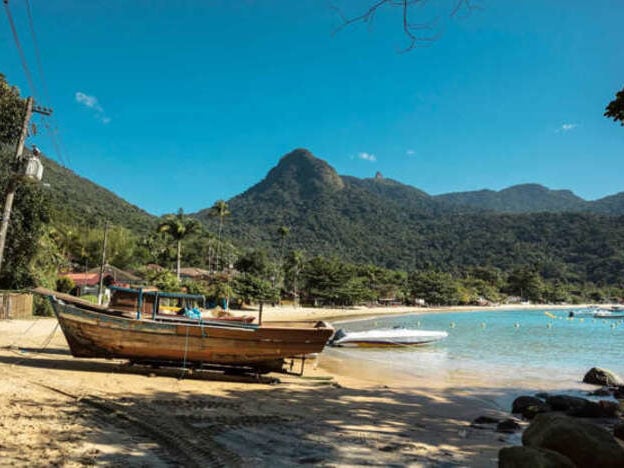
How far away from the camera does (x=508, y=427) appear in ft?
27.4

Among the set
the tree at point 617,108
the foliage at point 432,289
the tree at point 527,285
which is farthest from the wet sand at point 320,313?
the tree at point 527,285

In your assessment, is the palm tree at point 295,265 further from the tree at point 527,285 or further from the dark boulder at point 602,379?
the tree at point 527,285

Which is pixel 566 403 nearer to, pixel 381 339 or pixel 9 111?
pixel 381 339

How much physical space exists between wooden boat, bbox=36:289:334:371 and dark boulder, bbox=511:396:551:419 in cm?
501

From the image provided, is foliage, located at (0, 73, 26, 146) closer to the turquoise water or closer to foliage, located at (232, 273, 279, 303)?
the turquoise water

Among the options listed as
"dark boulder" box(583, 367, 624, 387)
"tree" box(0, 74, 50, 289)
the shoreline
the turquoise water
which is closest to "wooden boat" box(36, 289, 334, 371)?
the turquoise water

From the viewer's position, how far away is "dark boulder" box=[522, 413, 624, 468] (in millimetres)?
5086

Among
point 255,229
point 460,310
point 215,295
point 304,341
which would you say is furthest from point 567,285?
point 304,341

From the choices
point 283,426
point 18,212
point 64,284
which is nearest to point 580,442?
point 283,426

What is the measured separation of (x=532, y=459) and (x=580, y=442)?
1197 millimetres

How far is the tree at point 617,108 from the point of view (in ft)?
22.7

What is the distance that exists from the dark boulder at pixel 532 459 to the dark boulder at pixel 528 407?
5.96 meters

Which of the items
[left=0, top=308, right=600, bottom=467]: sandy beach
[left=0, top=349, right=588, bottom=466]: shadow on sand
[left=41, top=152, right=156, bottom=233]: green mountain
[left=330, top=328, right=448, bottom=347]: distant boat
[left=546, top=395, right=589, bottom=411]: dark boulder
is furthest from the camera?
[left=41, top=152, right=156, bottom=233]: green mountain

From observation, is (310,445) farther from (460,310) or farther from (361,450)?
(460,310)
